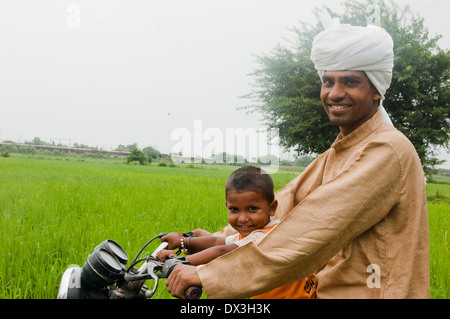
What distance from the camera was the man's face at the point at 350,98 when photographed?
1818 millimetres

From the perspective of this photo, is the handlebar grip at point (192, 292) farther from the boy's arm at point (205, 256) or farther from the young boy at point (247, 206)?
the young boy at point (247, 206)

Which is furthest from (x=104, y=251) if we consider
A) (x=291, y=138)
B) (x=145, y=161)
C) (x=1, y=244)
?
(x=145, y=161)

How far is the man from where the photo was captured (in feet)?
4.62

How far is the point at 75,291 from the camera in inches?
56.7

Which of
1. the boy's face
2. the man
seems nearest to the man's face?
the man

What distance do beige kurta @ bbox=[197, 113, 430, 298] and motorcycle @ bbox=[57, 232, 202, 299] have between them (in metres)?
0.16

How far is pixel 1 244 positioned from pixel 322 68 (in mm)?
2776

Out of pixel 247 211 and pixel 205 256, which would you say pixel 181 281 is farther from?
pixel 247 211

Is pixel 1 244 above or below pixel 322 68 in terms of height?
below

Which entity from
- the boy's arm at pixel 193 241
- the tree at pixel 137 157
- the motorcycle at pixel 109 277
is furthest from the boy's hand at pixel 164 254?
the tree at pixel 137 157

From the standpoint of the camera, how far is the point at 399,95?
38.9ft

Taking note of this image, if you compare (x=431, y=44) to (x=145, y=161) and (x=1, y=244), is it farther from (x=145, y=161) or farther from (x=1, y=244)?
(x=145, y=161)

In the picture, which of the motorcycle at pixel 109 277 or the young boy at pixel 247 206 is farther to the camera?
the young boy at pixel 247 206

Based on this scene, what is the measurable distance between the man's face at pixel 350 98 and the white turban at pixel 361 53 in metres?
0.03
